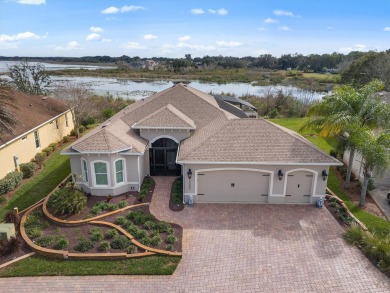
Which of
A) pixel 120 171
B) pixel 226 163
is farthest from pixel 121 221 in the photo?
pixel 226 163

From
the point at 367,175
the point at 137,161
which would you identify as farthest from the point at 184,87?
the point at 367,175

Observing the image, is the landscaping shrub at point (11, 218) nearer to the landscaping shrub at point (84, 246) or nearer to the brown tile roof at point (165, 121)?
the landscaping shrub at point (84, 246)

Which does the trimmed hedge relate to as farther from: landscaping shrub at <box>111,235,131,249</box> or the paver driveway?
landscaping shrub at <box>111,235,131,249</box>

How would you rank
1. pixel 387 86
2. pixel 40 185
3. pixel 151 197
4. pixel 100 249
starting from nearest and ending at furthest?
pixel 100 249 → pixel 151 197 → pixel 40 185 → pixel 387 86

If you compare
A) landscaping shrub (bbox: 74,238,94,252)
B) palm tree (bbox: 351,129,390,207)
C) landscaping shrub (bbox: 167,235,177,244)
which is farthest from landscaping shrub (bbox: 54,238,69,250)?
palm tree (bbox: 351,129,390,207)

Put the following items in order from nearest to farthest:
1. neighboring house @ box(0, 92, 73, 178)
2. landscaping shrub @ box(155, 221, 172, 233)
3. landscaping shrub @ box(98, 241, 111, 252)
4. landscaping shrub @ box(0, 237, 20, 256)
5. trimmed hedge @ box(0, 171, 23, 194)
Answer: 1. landscaping shrub @ box(0, 237, 20, 256)
2. landscaping shrub @ box(98, 241, 111, 252)
3. landscaping shrub @ box(155, 221, 172, 233)
4. trimmed hedge @ box(0, 171, 23, 194)
5. neighboring house @ box(0, 92, 73, 178)

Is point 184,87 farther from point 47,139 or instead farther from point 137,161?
point 47,139
